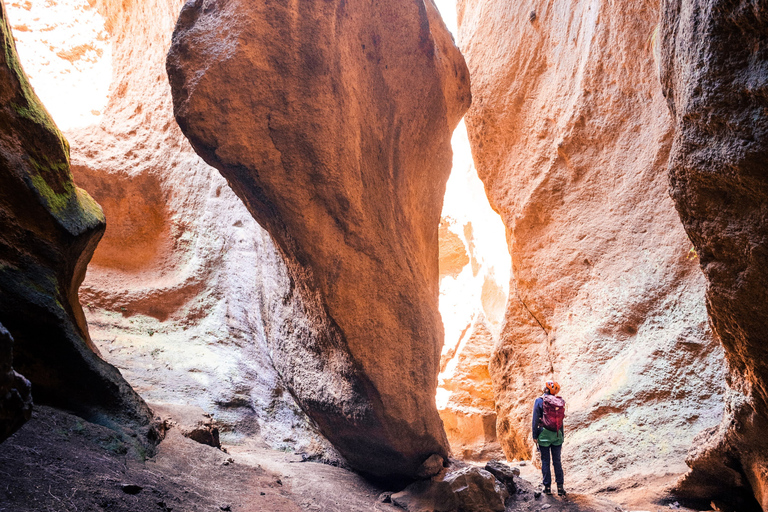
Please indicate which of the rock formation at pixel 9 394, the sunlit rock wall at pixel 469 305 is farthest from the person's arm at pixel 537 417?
the sunlit rock wall at pixel 469 305

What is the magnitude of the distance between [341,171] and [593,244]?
4.79 meters

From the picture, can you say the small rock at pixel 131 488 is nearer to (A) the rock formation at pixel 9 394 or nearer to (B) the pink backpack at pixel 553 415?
(A) the rock formation at pixel 9 394

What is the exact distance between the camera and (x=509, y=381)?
8.30m

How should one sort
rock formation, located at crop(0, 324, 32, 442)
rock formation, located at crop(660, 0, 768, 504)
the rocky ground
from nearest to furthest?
rock formation, located at crop(0, 324, 32, 442), the rocky ground, rock formation, located at crop(660, 0, 768, 504)

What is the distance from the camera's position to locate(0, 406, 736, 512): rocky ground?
2090mm

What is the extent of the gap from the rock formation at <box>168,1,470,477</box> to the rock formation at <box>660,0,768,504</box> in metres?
2.50

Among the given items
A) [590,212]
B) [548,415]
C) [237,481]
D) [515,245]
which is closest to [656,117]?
[590,212]

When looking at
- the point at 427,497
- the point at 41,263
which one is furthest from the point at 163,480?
the point at 427,497

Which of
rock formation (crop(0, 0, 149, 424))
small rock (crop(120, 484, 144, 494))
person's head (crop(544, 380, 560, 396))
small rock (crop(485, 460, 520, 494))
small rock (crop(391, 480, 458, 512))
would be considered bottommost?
small rock (crop(391, 480, 458, 512))

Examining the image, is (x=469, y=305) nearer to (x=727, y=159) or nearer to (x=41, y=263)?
(x=727, y=159)

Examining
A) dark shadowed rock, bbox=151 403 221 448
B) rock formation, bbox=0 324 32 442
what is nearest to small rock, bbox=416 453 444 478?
dark shadowed rock, bbox=151 403 221 448

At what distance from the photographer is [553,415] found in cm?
461

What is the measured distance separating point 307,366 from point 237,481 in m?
1.47

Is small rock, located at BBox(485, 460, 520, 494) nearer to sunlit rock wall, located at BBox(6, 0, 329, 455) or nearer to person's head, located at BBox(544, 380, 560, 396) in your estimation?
person's head, located at BBox(544, 380, 560, 396)
